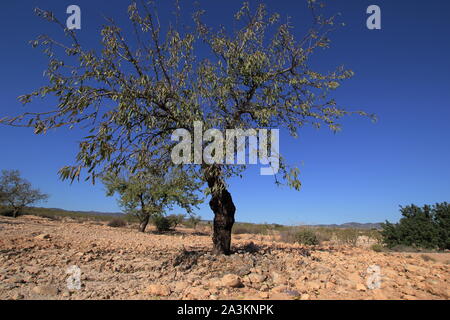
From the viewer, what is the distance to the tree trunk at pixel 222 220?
24.7ft

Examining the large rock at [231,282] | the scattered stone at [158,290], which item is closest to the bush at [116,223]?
the scattered stone at [158,290]

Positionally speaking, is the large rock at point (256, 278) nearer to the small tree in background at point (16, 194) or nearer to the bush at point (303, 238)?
the bush at point (303, 238)

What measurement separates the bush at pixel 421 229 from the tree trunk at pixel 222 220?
1214cm

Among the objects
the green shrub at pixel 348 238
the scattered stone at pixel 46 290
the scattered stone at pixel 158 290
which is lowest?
the green shrub at pixel 348 238

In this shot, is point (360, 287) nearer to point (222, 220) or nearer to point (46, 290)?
point (222, 220)

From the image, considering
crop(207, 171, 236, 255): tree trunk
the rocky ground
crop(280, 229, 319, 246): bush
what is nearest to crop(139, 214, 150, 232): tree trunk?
crop(280, 229, 319, 246): bush

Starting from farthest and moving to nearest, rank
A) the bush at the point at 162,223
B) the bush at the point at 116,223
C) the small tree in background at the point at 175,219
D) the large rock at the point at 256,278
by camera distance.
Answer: the bush at the point at 116,223, the small tree in background at the point at 175,219, the bush at the point at 162,223, the large rock at the point at 256,278

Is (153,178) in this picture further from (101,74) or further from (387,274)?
(387,274)

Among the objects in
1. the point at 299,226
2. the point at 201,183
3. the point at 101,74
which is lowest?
the point at 299,226

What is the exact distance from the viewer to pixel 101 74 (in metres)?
6.00

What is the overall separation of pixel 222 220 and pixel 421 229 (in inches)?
529
